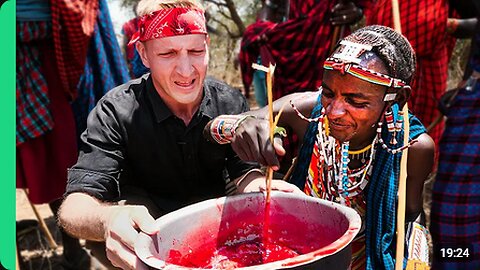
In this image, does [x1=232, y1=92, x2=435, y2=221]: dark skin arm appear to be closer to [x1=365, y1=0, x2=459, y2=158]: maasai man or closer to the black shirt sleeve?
the black shirt sleeve

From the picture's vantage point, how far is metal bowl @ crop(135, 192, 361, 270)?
4.25 feet

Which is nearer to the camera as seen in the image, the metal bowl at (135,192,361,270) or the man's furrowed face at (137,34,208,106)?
the metal bowl at (135,192,361,270)

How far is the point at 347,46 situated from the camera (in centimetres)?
159

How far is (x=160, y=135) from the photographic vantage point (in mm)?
1845

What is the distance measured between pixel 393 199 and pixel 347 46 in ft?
1.46

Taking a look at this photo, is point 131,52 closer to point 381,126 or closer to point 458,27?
point 458,27

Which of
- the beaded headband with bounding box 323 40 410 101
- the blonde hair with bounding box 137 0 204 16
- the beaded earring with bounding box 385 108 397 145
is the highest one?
the blonde hair with bounding box 137 0 204 16

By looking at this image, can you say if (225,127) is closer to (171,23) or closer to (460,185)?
(171,23)

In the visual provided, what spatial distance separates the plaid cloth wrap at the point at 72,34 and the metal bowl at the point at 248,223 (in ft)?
4.93

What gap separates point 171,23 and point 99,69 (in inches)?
49.2

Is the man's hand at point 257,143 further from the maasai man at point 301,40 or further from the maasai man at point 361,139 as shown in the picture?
the maasai man at point 301,40

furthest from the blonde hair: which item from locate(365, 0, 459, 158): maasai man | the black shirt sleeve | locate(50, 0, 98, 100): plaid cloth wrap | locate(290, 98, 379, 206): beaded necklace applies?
locate(365, 0, 459, 158): maasai man

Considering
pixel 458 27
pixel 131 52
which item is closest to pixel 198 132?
pixel 458 27

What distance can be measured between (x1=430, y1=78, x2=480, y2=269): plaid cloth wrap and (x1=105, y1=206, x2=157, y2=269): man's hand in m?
1.29
